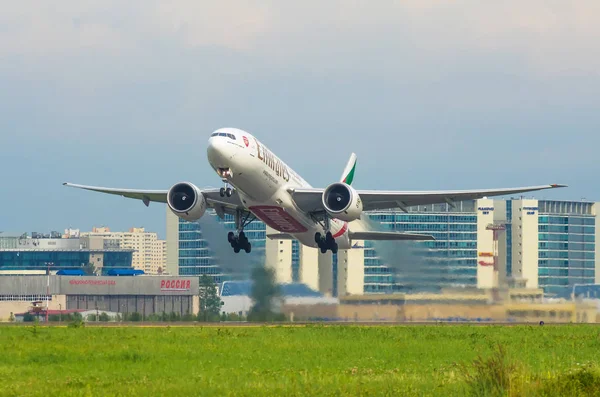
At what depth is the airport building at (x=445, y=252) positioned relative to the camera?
62.7 m

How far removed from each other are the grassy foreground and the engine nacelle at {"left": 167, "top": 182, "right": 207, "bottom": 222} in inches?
244

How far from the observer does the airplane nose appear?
46375 mm

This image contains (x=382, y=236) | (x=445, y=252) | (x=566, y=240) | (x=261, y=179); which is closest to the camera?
(x=261, y=179)

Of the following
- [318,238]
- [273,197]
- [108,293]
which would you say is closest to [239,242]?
[318,238]

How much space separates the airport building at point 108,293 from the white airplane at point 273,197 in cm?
5369

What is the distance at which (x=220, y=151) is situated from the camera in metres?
46.3

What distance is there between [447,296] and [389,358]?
1034 inches

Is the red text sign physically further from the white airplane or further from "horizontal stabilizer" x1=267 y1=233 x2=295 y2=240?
"horizontal stabilizer" x1=267 y1=233 x2=295 y2=240

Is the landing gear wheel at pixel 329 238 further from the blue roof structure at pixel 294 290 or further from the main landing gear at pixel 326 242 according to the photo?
the blue roof structure at pixel 294 290

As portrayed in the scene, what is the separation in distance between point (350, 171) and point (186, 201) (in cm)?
1388

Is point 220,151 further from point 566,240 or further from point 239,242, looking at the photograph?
point 566,240

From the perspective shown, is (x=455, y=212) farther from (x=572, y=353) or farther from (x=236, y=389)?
(x=236, y=389)

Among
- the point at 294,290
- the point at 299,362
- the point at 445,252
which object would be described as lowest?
the point at 299,362

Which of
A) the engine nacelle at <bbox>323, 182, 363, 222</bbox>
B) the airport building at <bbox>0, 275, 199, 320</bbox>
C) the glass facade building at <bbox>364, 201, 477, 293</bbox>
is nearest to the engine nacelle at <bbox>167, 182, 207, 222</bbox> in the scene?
the engine nacelle at <bbox>323, 182, 363, 222</bbox>
